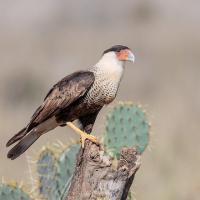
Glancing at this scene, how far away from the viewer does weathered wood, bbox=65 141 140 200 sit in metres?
6.01

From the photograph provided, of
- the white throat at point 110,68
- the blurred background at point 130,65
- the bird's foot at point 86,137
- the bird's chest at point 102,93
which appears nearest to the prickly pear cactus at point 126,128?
the bird's chest at point 102,93

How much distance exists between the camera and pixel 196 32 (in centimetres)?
3070

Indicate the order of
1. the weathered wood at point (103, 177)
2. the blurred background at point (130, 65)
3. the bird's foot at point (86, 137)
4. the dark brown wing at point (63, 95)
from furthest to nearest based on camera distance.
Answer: the blurred background at point (130, 65) → the dark brown wing at point (63, 95) → the bird's foot at point (86, 137) → the weathered wood at point (103, 177)

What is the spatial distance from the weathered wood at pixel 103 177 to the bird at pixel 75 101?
1.10 m

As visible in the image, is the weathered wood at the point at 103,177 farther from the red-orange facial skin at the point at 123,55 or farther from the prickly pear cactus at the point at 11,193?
the red-orange facial skin at the point at 123,55

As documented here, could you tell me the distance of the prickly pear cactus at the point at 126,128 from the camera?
24.1ft

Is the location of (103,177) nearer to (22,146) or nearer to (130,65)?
(22,146)

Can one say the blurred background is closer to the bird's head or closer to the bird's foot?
the bird's head

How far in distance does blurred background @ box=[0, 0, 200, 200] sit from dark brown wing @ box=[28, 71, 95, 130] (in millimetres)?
943

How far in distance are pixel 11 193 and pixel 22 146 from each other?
0.81 m

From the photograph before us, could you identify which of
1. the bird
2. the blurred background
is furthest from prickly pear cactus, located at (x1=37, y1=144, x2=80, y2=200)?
the blurred background

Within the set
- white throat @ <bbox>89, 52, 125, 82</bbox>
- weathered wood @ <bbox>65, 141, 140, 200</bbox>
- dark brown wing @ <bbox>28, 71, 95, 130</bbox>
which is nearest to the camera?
weathered wood @ <bbox>65, 141, 140, 200</bbox>

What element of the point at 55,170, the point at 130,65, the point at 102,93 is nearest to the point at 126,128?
the point at 102,93

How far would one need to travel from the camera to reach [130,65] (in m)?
24.6
